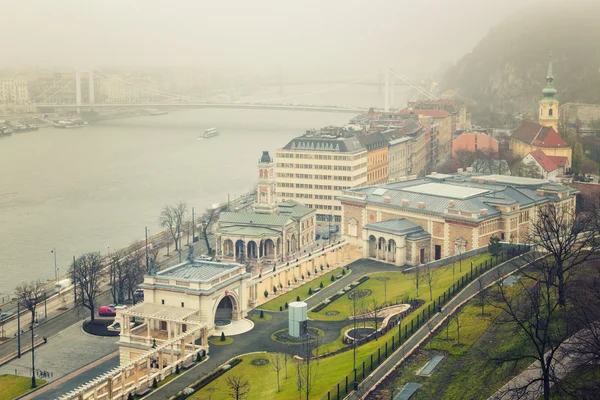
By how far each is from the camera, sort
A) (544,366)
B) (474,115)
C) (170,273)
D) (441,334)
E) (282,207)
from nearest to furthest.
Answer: (544,366), (441,334), (170,273), (282,207), (474,115)

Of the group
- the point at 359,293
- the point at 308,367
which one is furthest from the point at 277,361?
the point at 359,293

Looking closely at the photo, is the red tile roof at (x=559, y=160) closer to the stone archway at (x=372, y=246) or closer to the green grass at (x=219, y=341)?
the stone archway at (x=372, y=246)

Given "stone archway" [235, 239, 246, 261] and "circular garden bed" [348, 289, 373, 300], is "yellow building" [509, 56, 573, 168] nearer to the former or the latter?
"stone archway" [235, 239, 246, 261]

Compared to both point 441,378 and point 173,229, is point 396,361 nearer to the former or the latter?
point 441,378

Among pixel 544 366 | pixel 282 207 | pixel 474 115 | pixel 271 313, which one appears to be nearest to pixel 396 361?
pixel 544 366

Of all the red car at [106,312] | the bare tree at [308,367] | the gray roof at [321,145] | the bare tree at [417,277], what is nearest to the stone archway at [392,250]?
the bare tree at [417,277]

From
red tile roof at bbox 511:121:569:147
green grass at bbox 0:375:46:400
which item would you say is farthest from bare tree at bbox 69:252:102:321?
red tile roof at bbox 511:121:569:147
